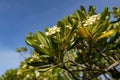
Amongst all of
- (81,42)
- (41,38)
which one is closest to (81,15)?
(81,42)

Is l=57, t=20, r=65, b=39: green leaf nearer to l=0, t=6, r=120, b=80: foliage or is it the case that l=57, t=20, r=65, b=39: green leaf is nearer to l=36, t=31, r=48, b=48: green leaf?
l=0, t=6, r=120, b=80: foliage

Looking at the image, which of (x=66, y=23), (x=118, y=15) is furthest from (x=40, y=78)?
(x=66, y=23)

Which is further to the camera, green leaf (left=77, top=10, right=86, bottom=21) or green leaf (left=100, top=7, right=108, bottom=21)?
green leaf (left=77, top=10, right=86, bottom=21)

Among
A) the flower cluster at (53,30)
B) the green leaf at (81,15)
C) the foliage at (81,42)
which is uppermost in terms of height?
the green leaf at (81,15)

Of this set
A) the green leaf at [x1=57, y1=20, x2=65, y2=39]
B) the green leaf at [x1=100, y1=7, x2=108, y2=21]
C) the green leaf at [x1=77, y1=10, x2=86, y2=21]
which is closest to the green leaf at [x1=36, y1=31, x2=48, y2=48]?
the green leaf at [x1=57, y1=20, x2=65, y2=39]

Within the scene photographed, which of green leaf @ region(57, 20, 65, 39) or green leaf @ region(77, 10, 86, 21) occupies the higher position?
green leaf @ region(77, 10, 86, 21)

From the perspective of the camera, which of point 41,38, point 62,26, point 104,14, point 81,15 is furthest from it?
point 81,15

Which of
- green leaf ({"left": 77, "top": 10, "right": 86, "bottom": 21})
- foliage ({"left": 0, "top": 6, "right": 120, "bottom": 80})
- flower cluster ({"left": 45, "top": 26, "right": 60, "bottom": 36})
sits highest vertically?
green leaf ({"left": 77, "top": 10, "right": 86, "bottom": 21})

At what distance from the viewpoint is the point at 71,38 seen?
4191 millimetres

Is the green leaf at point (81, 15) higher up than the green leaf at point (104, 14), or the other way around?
the green leaf at point (81, 15)

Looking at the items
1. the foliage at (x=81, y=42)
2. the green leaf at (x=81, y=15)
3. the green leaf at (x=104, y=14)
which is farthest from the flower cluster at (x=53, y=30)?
the green leaf at (x=104, y=14)

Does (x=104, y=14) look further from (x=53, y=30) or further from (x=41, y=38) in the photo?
(x=41, y=38)

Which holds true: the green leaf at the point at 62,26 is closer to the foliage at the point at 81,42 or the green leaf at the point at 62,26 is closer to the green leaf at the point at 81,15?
the foliage at the point at 81,42

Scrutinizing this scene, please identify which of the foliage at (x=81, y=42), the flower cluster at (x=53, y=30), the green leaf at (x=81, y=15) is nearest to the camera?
the foliage at (x=81, y=42)
